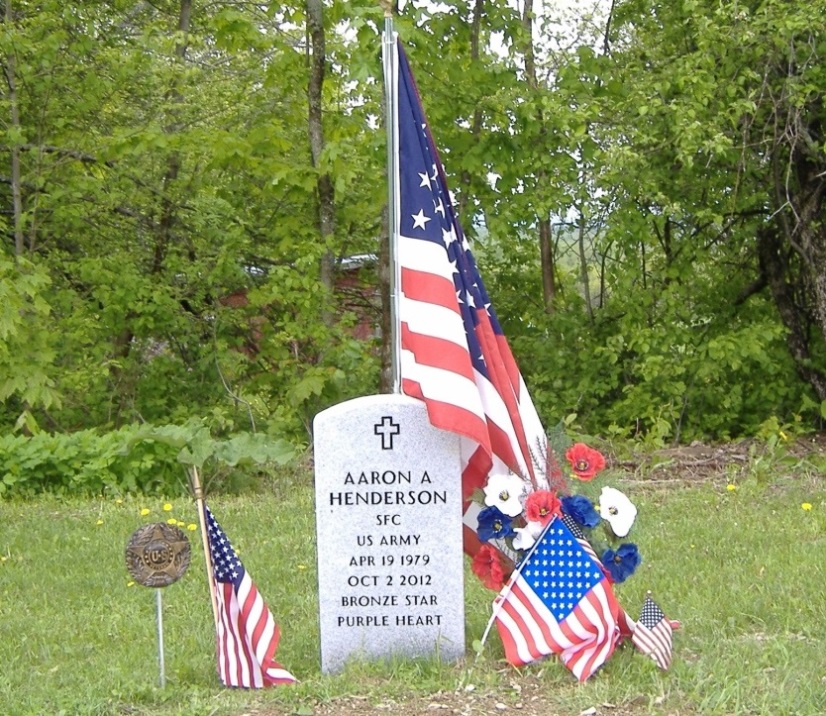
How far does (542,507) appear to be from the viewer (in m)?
5.23

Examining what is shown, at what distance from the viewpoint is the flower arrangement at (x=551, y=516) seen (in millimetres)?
5309

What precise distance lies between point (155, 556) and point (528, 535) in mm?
1565

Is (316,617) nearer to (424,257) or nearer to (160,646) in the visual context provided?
(160,646)

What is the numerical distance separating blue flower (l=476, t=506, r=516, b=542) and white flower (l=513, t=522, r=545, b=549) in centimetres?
4

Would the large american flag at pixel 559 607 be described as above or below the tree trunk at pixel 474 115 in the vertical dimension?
below

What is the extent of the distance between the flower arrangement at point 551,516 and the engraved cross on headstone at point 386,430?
0.47m

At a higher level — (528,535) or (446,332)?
(446,332)

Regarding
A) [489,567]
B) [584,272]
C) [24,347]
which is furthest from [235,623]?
[584,272]

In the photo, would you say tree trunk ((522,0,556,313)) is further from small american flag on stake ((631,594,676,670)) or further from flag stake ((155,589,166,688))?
flag stake ((155,589,166,688))

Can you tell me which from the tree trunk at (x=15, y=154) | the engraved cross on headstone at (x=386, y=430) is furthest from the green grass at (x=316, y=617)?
the tree trunk at (x=15, y=154)

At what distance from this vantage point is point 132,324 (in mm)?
13875

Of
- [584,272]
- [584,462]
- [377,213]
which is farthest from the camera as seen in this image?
[584,272]

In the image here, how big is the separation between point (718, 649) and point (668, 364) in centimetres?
733

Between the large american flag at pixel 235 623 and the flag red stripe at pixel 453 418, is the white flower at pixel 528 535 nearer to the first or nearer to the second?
the flag red stripe at pixel 453 418
